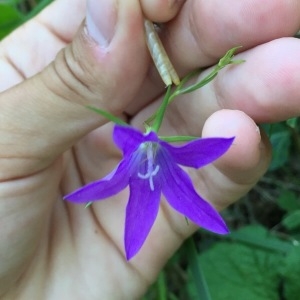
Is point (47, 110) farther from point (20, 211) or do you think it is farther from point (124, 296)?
point (124, 296)

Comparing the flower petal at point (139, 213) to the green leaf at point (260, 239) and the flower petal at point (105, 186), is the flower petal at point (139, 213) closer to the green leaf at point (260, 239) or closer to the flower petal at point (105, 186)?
the flower petal at point (105, 186)

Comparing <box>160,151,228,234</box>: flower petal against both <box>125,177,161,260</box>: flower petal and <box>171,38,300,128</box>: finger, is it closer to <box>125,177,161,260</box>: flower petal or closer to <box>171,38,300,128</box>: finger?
<box>125,177,161,260</box>: flower petal

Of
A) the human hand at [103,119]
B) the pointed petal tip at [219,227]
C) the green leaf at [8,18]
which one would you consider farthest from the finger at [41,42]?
the pointed petal tip at [219,227]

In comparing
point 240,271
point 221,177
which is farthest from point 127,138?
point 240,271

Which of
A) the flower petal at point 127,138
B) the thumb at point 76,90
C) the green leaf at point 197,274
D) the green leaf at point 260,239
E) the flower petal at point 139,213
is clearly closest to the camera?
the flower petal at point 127,138

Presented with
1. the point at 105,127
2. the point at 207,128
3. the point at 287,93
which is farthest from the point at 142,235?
the point at 105,127

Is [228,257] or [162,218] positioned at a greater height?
[162,218]
